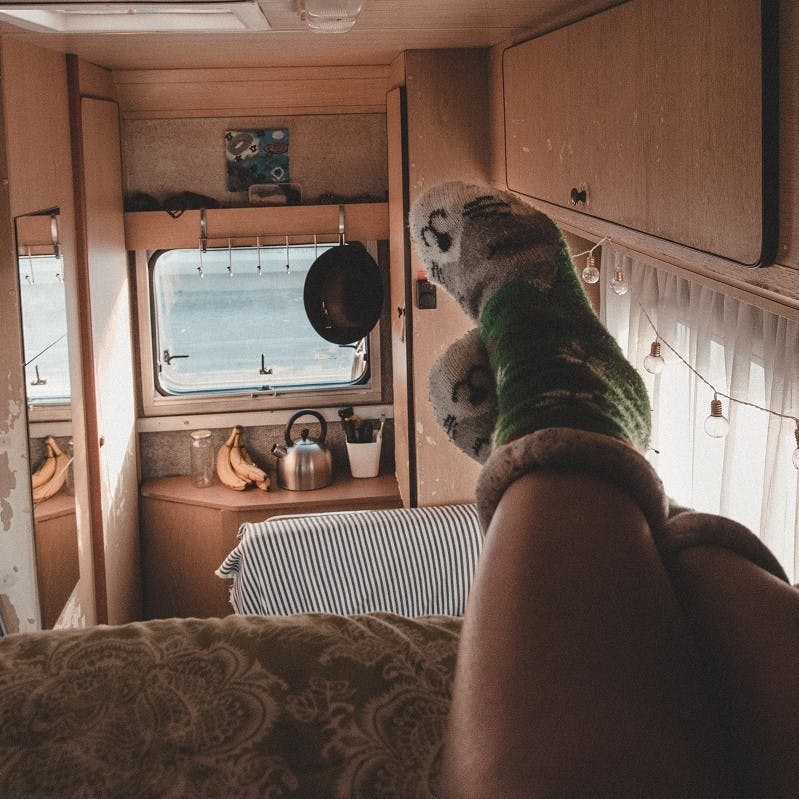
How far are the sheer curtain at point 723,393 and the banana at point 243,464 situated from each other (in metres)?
1.60

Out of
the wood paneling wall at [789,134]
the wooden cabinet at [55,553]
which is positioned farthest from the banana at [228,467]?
the wood paneling wall at [789,134]

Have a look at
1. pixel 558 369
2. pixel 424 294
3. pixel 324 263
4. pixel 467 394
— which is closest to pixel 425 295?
pixel 424 294

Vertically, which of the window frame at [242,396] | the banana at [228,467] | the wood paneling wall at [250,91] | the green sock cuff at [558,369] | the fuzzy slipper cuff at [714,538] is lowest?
the banana at [228,467]

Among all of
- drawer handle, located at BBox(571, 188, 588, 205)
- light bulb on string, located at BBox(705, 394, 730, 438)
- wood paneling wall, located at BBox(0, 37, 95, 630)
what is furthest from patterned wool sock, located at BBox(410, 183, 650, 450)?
wood paneling wall, located at BBox(0, 37, 95, 630)

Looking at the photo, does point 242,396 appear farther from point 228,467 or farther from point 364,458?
point 364,458

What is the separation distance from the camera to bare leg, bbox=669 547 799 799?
0.48 metres

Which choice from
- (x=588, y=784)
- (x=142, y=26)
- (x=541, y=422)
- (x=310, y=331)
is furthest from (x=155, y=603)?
(x=588, y=784)

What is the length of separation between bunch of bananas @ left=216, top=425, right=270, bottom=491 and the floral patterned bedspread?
2858 millimetres

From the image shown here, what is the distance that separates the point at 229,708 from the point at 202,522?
9.78 feet

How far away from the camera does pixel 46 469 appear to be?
2.43 meters

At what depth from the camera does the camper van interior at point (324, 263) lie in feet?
4.83

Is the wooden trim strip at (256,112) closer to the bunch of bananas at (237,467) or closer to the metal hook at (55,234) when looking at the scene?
the metal hook at (55,234)

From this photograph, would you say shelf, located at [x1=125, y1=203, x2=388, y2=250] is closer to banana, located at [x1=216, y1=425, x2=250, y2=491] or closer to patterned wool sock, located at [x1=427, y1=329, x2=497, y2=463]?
banana, located at [x1=216, y1=425, x2=250, y2=491]

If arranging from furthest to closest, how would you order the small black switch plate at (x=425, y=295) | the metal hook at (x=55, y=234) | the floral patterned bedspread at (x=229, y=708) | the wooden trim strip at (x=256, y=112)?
the wooden trim strip at (x=256, y=112) → the small black switch plate at (x=425, y=295) → the metal hook at (x=55, y=234) → the floral patterned bedspread at (x=229, y=708)
